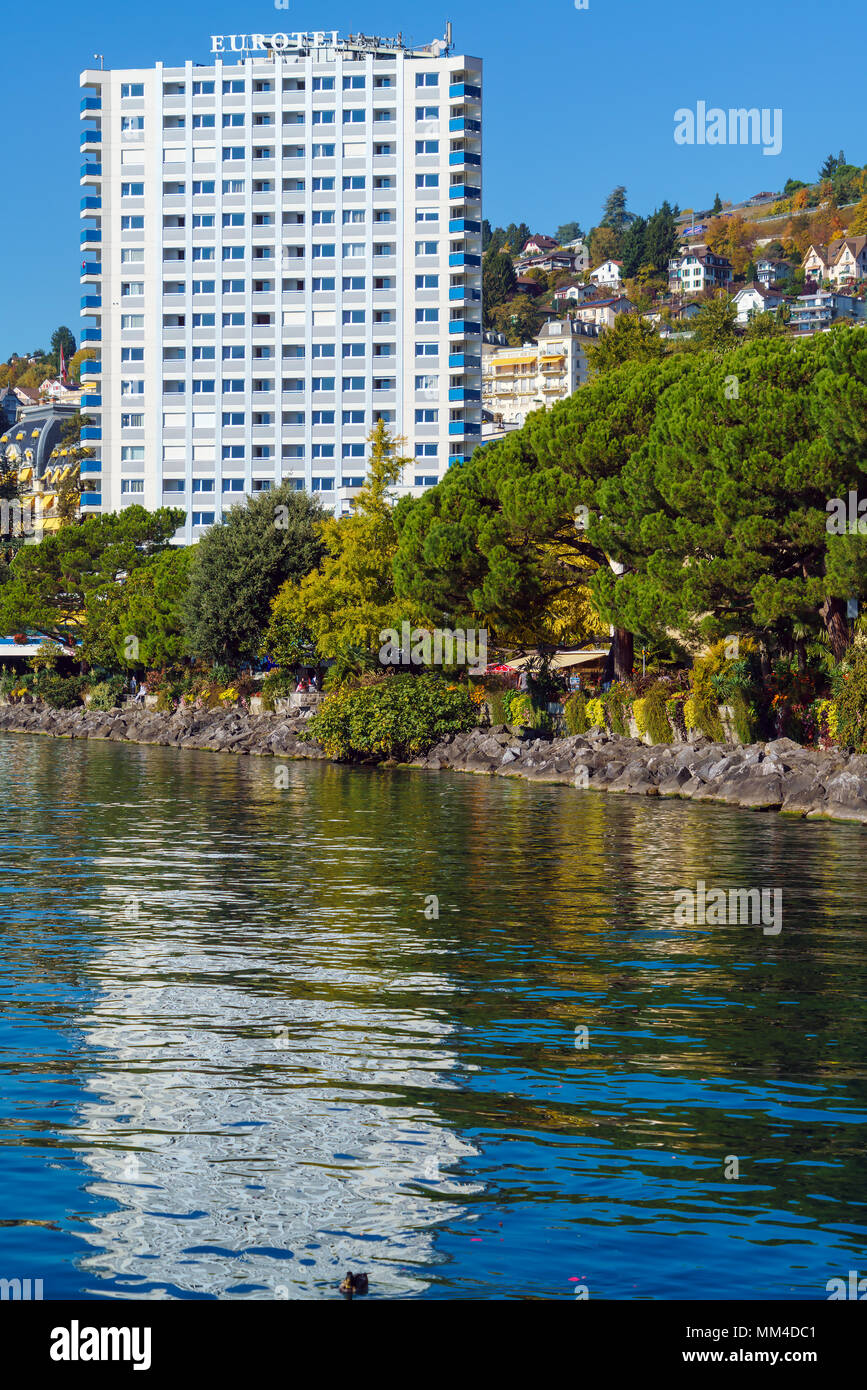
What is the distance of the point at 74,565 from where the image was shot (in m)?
94.3

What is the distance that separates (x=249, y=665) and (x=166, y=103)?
252 ft

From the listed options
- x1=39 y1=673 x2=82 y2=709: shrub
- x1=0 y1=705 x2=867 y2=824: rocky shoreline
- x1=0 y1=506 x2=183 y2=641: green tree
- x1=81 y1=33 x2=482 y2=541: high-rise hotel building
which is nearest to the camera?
x1=0 y1=705 x2=867 y2=824: rocky shoreline

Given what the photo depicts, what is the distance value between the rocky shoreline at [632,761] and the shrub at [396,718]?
0.74 m

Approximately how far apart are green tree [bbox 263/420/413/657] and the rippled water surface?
3910 cm

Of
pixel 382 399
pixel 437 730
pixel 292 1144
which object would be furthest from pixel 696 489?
pixel 382 399

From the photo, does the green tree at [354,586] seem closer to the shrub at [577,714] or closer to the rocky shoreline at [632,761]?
the rocky shoreline at [632,761]

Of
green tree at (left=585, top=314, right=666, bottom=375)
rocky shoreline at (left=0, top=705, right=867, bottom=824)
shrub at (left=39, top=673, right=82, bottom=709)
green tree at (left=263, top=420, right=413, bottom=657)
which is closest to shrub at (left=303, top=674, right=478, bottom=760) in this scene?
rocky shoreline at (left=0, top=705, right=867, bottom=824)

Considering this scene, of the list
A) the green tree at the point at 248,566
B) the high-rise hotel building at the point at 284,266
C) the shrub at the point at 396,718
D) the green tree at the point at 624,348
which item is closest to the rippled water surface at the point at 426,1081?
the shrub at the point at 396,718

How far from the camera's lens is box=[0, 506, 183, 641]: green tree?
9344cm

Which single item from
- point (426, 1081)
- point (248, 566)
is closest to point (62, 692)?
point (248, 566)

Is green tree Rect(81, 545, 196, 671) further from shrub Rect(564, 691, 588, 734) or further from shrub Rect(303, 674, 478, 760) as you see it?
shrub Rect(564, 691, 588, 734)

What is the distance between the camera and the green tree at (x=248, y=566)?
74750 millimetres

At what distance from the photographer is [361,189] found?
137750mm

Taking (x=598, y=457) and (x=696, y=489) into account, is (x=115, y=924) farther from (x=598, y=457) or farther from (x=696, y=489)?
(x=598, y=457)
